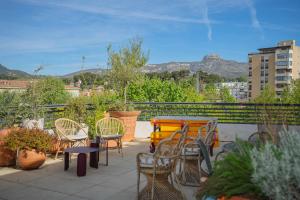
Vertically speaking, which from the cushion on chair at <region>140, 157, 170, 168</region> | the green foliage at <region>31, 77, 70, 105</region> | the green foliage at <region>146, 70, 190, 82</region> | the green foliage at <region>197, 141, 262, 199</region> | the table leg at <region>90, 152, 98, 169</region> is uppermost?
the green foliage at <region>146, 70, 190, 82</region>

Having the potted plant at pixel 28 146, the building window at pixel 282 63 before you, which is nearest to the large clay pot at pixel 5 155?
the potted plant at pixel 28 146

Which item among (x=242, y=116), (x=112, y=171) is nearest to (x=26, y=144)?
(x=112, y=171)

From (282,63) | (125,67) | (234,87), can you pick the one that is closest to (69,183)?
(125,67)

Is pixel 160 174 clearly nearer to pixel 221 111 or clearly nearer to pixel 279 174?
pixel 279 174

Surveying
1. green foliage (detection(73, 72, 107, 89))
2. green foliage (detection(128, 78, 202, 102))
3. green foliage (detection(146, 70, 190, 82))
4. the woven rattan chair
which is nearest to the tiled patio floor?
the woven rattan chair

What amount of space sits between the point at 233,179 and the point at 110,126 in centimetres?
462

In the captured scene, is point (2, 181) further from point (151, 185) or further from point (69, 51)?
point (69, 51)

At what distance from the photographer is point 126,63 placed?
27.4 feet

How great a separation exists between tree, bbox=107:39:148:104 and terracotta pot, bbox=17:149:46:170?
11.1ft

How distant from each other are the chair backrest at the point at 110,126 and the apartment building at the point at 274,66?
3217 inches

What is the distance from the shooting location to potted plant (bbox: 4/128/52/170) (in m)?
4.84

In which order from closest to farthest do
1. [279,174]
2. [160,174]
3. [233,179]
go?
[279,174], [233,179], [160,174]

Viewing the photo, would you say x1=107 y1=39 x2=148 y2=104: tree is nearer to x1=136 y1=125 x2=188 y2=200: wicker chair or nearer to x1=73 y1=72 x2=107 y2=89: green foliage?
x1=73 y1=72 x2=107 y2=89: green foliage

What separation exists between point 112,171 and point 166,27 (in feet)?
73.1
